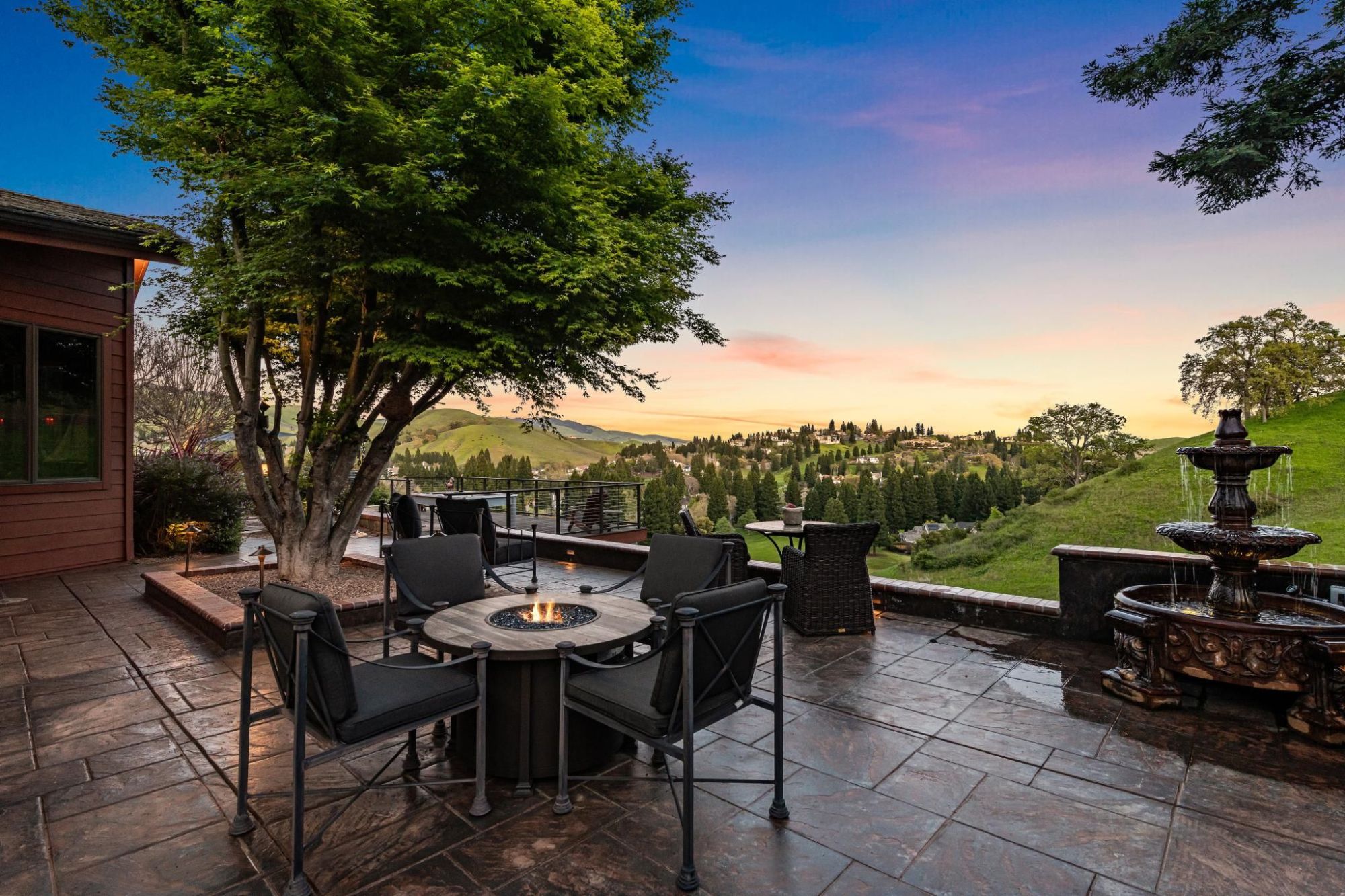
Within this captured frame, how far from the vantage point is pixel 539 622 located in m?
2.58

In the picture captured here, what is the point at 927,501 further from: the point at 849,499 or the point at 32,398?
the point at 32,398

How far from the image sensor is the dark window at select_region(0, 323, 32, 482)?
6.05 m

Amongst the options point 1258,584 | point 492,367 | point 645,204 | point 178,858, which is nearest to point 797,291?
point 645,204

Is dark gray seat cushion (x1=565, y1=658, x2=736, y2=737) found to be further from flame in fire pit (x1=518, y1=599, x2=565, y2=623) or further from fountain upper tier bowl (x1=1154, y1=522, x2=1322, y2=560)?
fountain upper tier bowl (x1=1154, y1=522, x2=1322, y2=560)

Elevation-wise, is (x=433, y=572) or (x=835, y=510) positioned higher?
(x=433, y=572)

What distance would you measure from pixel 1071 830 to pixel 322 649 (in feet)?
8.30

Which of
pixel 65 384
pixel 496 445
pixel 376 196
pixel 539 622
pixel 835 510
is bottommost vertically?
pixel 835 510

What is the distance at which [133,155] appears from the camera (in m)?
5.30

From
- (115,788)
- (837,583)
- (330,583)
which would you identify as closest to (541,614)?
(115,788)

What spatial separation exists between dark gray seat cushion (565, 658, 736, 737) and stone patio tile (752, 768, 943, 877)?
481 mm

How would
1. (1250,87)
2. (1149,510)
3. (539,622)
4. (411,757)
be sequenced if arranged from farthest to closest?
(1149,510)
(1250,87)
(539,622)
(411,757)

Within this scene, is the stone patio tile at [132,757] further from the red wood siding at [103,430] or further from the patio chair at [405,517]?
the red wood siding at [103,430]

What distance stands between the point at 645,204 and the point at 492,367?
297cm

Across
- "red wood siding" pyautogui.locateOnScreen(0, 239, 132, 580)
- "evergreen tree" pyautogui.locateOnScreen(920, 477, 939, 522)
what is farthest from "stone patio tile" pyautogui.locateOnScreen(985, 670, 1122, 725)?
"evergreen tree" pyautogui.locateOnScreen(920, 477, 939, 522)
